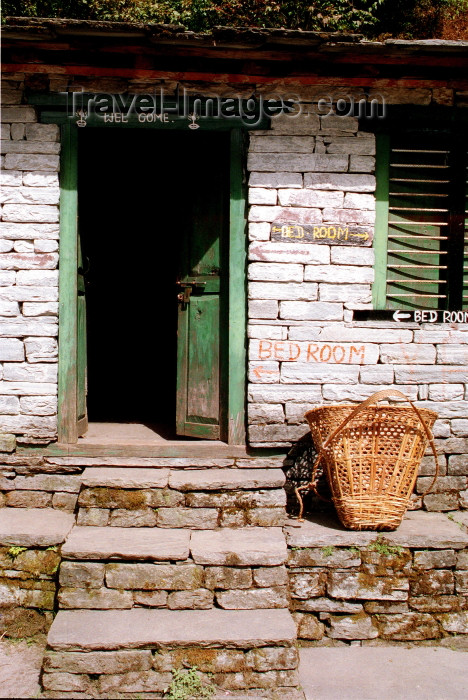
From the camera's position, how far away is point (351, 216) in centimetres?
481

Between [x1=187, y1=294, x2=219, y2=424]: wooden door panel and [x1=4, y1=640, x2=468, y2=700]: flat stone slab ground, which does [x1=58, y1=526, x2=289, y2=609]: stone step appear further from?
[x1=187, y1=294, x2=219, y2=424]: wooden door panel

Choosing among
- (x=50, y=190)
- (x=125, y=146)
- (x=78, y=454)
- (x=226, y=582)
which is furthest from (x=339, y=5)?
(x=226, y=582)

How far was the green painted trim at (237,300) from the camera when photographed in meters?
4.77

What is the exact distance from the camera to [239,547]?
3877 mm

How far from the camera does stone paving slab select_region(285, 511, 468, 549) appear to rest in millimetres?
4059

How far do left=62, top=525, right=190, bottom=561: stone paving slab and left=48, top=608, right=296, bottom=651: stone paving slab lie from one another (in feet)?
1.02

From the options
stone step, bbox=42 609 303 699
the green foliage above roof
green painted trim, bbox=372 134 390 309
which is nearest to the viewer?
stone step, bbox=42 609 303 699

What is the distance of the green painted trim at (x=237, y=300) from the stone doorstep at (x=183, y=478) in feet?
1.26

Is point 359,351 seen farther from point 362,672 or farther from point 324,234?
point 362,672

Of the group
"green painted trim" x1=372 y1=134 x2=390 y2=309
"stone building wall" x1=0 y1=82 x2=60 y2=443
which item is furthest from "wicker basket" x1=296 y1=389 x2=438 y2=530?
"stone building wall" x1=0 y1=82 x2=60 y2=443

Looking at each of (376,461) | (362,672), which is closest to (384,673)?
(362,672)

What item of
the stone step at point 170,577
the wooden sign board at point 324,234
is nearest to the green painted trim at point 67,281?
the stone step at point 170,577

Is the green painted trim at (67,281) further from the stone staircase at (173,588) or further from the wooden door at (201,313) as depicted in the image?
the wooden door at (201,313)

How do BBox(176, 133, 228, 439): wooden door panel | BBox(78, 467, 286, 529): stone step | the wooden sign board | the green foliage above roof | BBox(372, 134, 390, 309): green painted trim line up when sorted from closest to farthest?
BBox(78, 467, 286, 529): stone step < the wooden sign board < BBox(372, 134, 390, 309): green painted trim < BBox(176, 133, 228, 439): wooden door panel < the green foliage above roof
